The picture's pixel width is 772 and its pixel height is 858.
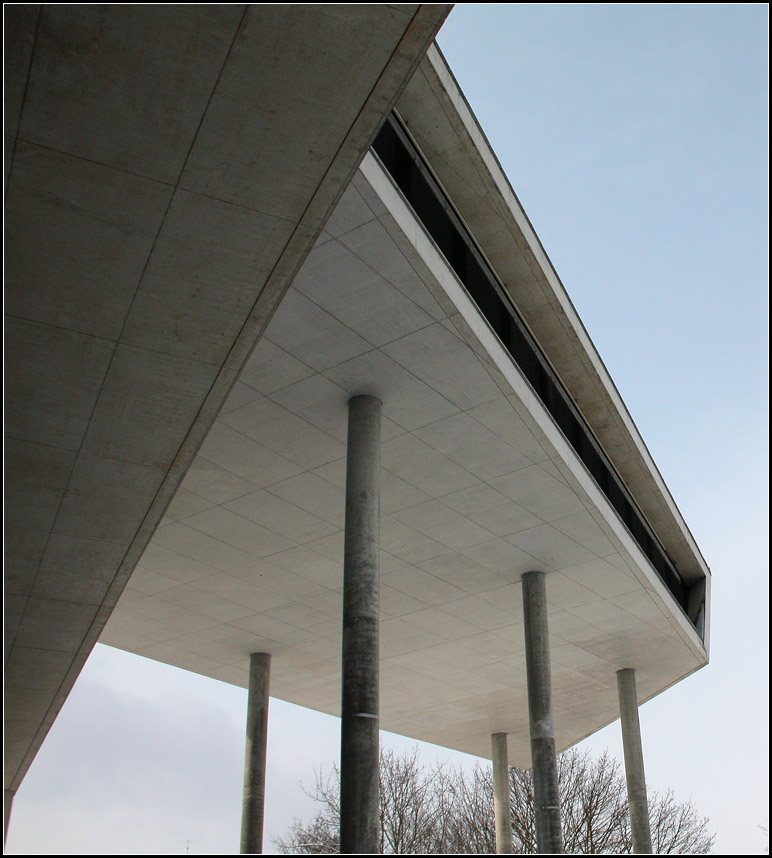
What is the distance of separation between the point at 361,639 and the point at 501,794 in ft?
64.7

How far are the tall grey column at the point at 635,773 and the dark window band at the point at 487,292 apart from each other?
18.7 ft

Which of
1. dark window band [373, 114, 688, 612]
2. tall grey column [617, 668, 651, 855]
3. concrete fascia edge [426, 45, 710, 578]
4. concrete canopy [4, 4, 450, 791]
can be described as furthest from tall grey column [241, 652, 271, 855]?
concrete canopy [4, 4, 450, 791]

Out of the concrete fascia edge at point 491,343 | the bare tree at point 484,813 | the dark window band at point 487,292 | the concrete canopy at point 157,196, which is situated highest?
the dark window band at point 487,292

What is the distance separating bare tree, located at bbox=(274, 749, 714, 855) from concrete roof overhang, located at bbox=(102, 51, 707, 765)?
29.1ft

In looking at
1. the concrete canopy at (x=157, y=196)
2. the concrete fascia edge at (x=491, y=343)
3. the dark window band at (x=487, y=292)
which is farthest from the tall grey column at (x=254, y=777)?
the concrete canopy at (x=157, y=196)

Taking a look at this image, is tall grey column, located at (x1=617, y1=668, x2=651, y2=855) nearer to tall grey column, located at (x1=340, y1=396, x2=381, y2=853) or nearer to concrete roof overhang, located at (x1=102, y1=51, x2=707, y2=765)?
concrete roof overhang, located at (x1=102, y1=51, x2=707, y2=765)

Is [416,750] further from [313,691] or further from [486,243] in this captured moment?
[486,243]

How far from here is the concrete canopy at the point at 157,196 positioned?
17.4 feet

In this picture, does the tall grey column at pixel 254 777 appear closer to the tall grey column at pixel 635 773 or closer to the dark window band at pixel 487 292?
the tall grey column at pixel 635 773

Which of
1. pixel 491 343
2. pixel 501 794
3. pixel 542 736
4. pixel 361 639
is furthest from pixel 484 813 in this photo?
pixel 491 343

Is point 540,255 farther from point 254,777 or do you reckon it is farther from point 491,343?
point 254,777

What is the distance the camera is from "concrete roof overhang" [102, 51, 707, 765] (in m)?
11.8

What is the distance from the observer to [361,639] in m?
11.7

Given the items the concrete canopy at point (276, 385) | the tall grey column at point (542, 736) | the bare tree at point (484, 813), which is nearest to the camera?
the concrete canopy at point (276, 385)
